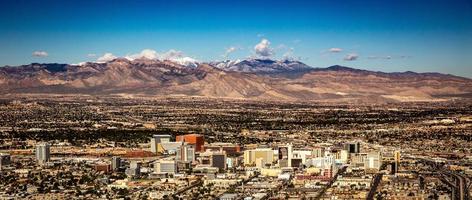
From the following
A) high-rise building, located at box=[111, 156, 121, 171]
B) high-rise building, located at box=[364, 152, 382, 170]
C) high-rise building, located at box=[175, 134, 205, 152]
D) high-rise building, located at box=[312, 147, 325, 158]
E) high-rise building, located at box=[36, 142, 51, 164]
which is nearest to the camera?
high-rise building, located at box=[111, 156, 121, 171]

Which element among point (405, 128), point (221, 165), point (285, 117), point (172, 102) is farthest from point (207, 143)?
point (172, 102)

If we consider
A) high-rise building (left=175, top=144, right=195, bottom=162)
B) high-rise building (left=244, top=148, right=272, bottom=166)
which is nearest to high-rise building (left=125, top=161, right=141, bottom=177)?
high-rise building (left=175, top=144, right=195, bottom=162)

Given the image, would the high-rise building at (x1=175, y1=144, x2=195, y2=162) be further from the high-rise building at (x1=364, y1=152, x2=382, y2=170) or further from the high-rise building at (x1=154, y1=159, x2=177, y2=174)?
the high-rise building at (x1=364, y1=152, x2=382, y2=170)

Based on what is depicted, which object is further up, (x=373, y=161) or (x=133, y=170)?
(x=373, y=161)

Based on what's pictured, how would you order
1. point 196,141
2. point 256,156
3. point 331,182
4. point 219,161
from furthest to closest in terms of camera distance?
A: point 196,141 < point 256,156 < point 219,161 < point 331,182

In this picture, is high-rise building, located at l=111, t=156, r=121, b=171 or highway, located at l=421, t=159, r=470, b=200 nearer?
highway, located at l=421, t=159, r=470, b=200

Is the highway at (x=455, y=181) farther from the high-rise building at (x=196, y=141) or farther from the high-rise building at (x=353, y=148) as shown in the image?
the high-rise building at (x=196, y=141)

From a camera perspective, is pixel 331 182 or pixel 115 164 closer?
pixel 331 182

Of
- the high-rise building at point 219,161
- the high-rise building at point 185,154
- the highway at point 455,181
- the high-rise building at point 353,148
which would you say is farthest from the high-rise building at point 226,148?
the highway at point 455,181

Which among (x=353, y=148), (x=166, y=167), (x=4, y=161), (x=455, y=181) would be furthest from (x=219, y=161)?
(x=455, y=181)

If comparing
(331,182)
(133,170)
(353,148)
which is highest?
(353,148)

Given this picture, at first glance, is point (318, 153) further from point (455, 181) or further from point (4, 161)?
point (4, 161)

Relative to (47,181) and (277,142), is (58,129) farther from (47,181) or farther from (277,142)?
(47,181)
